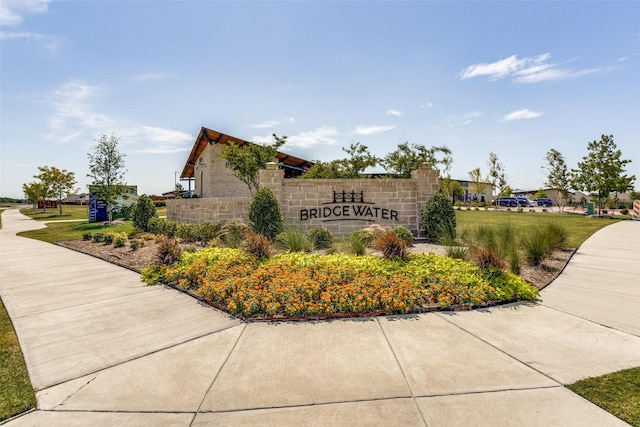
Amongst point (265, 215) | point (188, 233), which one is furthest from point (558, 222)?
point (188, 233)

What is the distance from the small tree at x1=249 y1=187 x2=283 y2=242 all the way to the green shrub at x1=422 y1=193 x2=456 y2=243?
6365 millimetres

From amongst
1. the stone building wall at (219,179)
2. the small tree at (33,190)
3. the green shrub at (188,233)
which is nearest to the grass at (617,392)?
the green shrub at (188,233)

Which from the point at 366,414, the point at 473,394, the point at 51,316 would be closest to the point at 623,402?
the point at 473,394

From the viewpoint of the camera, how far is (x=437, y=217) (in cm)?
1280

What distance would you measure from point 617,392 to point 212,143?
23469 millimetres

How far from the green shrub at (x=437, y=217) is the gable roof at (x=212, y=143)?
28.7 feet

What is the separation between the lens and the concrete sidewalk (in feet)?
8.95

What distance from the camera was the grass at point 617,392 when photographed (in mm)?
2678

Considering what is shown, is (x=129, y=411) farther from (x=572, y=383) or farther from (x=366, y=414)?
(x=572, y=383)

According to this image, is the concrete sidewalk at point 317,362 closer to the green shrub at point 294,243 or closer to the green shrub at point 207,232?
the green shrub at point 294,243

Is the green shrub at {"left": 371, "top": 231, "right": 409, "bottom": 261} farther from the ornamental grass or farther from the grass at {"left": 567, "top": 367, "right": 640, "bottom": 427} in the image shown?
the grass at {"left": 567, "top": 367, "right": 640, "bottom": 427}

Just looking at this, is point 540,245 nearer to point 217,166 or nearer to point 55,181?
point 217,166

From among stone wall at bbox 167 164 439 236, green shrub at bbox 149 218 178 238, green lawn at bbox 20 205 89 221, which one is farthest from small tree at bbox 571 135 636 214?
green lawn at bbox 20 205 89 221

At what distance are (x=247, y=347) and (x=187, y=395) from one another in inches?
39.0
